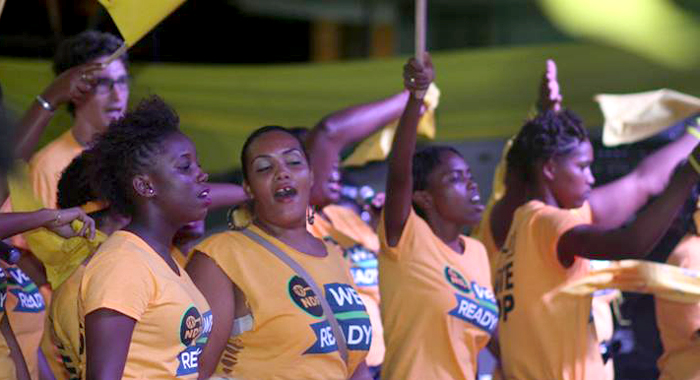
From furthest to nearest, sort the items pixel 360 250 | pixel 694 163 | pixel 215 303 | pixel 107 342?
pixel 360 250 → pixel 694 163 → pixel 215 303 → pixel 107 342

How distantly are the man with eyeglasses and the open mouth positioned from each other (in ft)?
3.03

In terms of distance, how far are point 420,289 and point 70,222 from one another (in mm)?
1391

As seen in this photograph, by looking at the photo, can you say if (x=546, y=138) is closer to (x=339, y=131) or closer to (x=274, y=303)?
(x=339, y=131)

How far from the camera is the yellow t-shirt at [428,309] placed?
4246mm

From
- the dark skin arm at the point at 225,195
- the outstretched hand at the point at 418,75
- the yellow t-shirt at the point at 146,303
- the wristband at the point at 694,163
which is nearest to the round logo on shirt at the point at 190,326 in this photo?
the yellow t-shirt at the point at 146,303

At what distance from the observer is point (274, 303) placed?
3570 millimetres

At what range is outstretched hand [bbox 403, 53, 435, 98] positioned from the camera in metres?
4.09

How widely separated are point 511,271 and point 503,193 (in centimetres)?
90

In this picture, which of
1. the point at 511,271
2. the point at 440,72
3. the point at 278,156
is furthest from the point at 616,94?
the point at 278,156

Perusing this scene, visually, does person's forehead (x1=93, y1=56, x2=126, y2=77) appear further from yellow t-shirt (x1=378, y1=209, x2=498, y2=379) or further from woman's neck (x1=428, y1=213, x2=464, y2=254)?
woman's neck (x1=428, y1=213, x2=464, y2=254)

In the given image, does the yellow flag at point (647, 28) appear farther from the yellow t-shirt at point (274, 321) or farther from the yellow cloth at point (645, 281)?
the yellow t-shirt at point (274, 321)

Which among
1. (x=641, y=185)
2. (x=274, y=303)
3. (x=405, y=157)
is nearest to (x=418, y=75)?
(x=405, y=157)

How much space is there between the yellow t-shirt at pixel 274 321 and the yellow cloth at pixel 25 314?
33.9 inches

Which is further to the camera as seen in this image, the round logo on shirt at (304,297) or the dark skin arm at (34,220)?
the round logo on shirt at (304,297)
